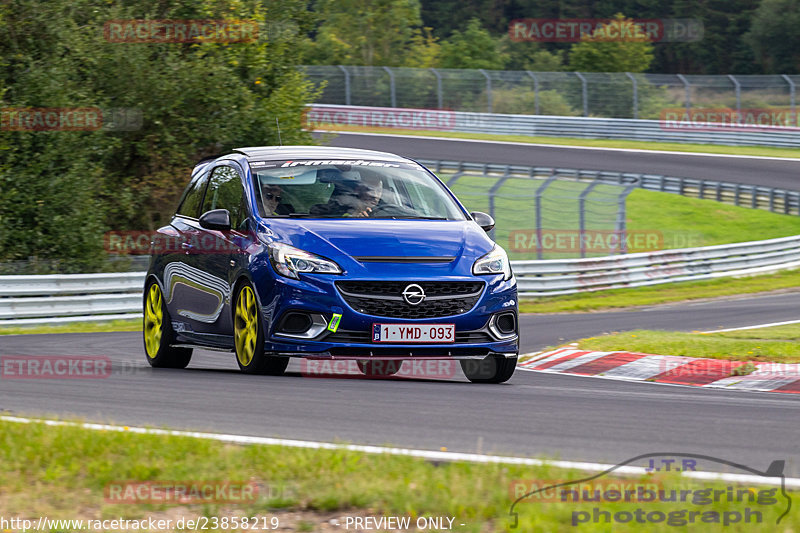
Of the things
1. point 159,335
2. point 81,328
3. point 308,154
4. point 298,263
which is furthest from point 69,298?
point 298,263

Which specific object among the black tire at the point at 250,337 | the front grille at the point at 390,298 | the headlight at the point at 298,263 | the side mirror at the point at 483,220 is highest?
the headlight at the point at 298,263

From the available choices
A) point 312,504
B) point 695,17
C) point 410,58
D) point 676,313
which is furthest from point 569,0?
point 312,504

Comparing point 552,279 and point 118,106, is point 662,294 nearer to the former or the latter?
point 552,279

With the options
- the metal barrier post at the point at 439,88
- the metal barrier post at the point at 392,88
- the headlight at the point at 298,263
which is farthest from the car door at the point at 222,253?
the metal barrier post at the point at 392,88

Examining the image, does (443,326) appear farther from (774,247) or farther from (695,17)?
(695,17)

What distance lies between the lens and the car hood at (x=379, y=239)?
27.9ft

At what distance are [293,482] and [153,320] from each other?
243 inches

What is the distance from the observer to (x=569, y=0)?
270ft

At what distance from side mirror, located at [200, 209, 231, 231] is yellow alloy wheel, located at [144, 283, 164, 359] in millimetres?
1631

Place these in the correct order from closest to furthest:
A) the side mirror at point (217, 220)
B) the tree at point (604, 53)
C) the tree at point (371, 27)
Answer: the side mirror at point (217, 220) → the tree at point (604, 53) → the tree at point (371, 27)

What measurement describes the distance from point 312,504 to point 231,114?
22.6m

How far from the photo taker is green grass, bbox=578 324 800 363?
11570 mm

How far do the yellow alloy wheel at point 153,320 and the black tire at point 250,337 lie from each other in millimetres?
1678

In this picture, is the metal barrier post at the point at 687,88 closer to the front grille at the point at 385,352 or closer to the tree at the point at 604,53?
the tree at the point at 604,53
